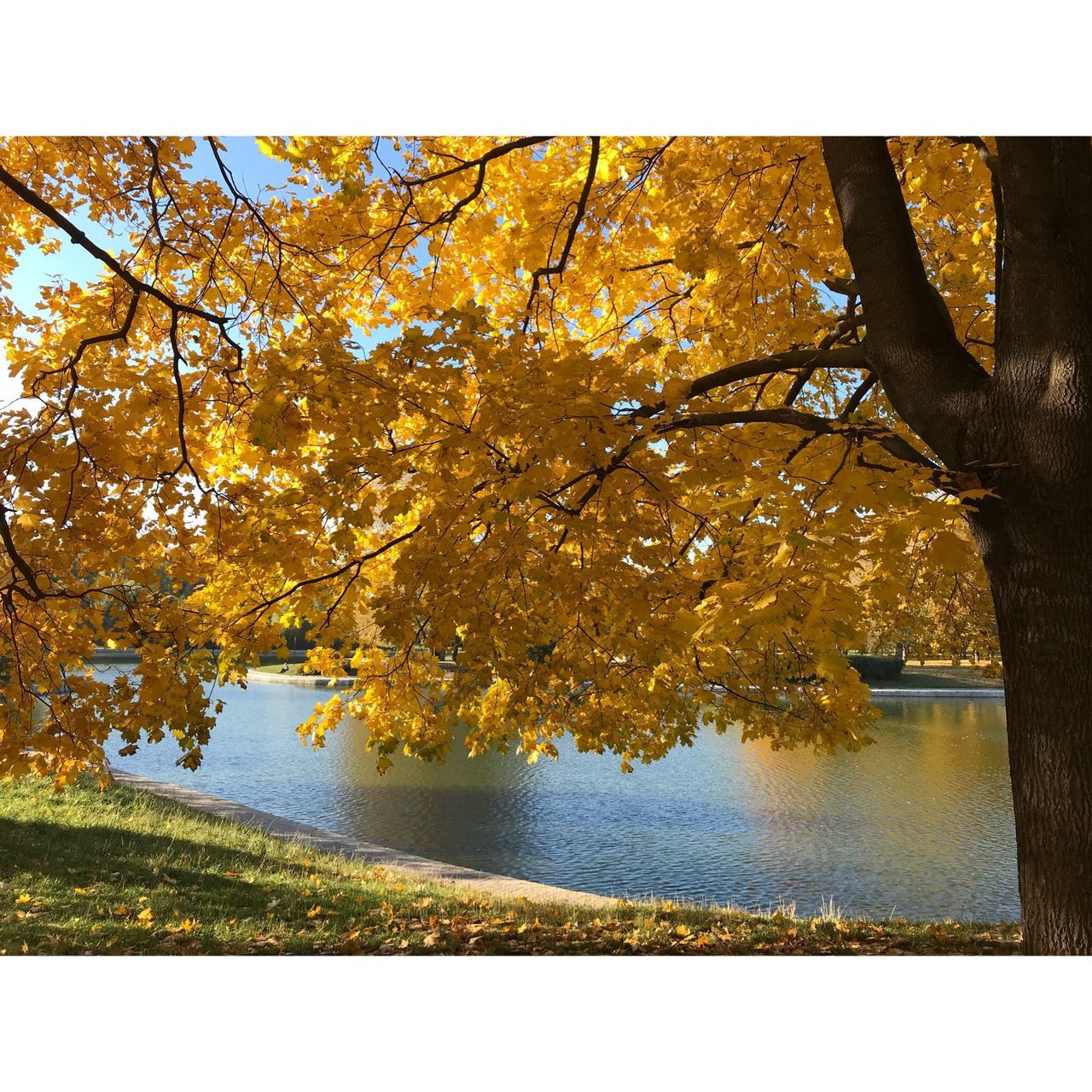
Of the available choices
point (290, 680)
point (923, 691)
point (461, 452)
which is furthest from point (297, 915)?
point (923, 691)

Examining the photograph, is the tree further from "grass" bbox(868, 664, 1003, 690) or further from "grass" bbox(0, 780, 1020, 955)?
"grass" bbox(868, 664, 1003, 690)

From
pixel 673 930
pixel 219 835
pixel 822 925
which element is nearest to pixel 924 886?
pixel 822 925

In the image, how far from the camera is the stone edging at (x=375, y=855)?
6.14 metres

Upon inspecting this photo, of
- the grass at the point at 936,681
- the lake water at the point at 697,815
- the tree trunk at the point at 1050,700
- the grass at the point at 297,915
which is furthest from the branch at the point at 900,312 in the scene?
the grass at the point at 936,681

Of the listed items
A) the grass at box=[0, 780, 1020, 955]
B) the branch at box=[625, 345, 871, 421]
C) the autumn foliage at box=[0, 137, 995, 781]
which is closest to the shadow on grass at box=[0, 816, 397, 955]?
the grass at box=[0, 780, 1020, 955]

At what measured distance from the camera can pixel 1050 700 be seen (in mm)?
2230

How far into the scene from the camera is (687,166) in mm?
3924

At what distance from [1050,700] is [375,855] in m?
6.22

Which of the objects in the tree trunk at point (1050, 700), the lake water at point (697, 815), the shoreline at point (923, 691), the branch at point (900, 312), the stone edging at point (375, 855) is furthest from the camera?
the shoreline at point (923, 691)

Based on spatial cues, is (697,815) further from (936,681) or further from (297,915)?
(936,681)

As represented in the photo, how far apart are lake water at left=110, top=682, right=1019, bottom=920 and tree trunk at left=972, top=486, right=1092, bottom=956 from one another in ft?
15.5

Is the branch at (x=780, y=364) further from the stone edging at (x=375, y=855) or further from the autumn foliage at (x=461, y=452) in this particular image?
the stone edging at (x=375, y=855)

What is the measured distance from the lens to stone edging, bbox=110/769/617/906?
20.1 ft
